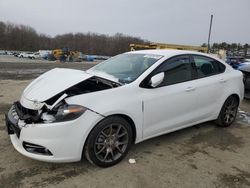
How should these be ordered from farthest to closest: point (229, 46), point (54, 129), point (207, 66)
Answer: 1. point (229, 46)
2. point (207, 66)
3. point (54, 129)

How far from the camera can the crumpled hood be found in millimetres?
3180

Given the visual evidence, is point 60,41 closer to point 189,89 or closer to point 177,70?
point 177,70

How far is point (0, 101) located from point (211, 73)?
17.3ft

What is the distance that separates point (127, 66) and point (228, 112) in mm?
2324

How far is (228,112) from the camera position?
491cm

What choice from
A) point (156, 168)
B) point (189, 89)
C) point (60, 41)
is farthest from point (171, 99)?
point (60, 41)

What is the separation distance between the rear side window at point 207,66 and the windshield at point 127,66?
2.77ft

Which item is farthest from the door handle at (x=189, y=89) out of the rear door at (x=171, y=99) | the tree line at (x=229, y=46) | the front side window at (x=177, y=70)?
the tree line at (x=229, y=46)

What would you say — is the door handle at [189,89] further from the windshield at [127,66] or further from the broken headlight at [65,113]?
the broken headlight at [65,113]

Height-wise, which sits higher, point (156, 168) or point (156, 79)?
point (156, 79)

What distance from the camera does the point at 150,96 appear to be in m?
3.48

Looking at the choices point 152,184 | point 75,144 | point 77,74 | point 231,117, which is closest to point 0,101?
point 77,74

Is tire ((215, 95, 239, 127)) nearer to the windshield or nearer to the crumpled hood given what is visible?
the windshield

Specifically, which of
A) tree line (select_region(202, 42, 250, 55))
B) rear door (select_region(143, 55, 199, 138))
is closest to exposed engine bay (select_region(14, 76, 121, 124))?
rear door (select_region(143, 55, 199, 138))
